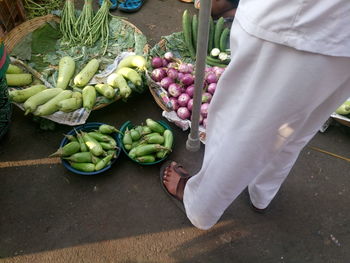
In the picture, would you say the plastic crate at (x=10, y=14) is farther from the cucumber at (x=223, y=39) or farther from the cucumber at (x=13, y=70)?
the cucumber at (x=223, y=39)

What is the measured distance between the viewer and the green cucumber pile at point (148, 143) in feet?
7.36

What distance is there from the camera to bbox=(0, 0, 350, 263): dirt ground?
1971 millimetres

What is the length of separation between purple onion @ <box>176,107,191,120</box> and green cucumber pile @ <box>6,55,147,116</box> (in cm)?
48

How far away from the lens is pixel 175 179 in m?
2.20

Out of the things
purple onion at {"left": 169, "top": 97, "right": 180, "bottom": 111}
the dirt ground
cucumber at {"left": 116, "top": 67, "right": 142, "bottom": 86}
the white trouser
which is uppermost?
the white trouser

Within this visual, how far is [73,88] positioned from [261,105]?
2.15 m

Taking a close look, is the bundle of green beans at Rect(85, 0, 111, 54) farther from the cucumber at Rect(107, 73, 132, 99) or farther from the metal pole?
the metal pole

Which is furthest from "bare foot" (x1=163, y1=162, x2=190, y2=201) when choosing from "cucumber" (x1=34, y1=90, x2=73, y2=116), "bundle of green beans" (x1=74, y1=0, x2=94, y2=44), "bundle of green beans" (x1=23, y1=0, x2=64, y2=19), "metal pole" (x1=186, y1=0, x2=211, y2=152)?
"bundle of green beans" (x1=23, y1=0, x2=64, y2=19)

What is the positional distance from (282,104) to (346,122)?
1.87 meters

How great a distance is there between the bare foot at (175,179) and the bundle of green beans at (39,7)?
A: 2624 millimetres

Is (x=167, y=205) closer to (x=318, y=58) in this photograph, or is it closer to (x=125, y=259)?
(x=125, y=259)

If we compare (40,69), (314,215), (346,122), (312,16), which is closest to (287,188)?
(314,215)

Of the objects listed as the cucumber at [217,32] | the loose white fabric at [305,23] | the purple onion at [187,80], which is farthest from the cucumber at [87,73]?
the loose white fabric at [305,23]

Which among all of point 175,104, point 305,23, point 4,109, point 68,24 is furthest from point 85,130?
point 305,23
